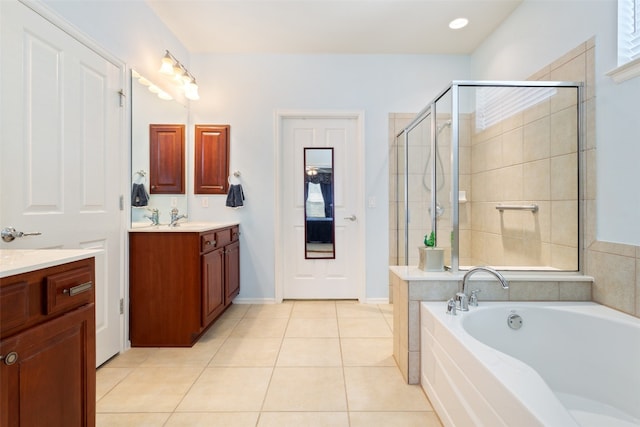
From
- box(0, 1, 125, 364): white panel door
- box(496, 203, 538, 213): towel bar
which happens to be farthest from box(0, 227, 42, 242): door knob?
box(496, 203, 538, 213): towel bar

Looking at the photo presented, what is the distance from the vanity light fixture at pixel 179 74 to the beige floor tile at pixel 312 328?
230 centimetres

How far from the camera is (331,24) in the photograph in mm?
2617

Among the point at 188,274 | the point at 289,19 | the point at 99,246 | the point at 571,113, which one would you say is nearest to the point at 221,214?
the point at 188,274

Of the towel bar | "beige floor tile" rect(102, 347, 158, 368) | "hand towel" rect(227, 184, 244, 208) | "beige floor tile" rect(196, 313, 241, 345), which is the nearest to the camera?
"beige floor tile" rect(102, 347, 158, 368)

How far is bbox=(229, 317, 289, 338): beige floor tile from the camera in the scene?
238 cm

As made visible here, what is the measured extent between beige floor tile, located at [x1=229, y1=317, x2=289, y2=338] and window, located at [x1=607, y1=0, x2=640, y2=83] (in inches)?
102

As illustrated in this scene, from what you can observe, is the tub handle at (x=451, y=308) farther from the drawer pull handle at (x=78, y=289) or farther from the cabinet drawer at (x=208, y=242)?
the cabinet drawer at (x=208, y=242)

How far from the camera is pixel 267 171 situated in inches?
123

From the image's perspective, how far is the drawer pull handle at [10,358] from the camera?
76 centimetres

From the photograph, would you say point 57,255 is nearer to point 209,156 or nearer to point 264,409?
point 264,409

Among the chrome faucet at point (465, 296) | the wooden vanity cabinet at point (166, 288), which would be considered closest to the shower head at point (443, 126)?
the chrome faucet at point (465, 296)

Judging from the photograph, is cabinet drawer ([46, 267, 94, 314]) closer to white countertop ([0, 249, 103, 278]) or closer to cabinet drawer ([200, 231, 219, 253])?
white countertop ([0, 249, 103, 278])

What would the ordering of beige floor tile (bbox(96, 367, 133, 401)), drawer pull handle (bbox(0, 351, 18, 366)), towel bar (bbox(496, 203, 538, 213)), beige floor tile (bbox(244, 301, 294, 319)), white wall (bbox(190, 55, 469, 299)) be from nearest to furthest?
drawer pull handle (bbox(0, 351, 18, 366)), beige floor tile (bbox(96, 367, 133, 401)), towel bar (bbox(496, 203, 538, 213)), beige floor tile (bbox(244, 301, 294, 319)), white wall (bbox(190, 55, 469, 299))

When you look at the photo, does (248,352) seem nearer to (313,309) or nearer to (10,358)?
(313,309)
